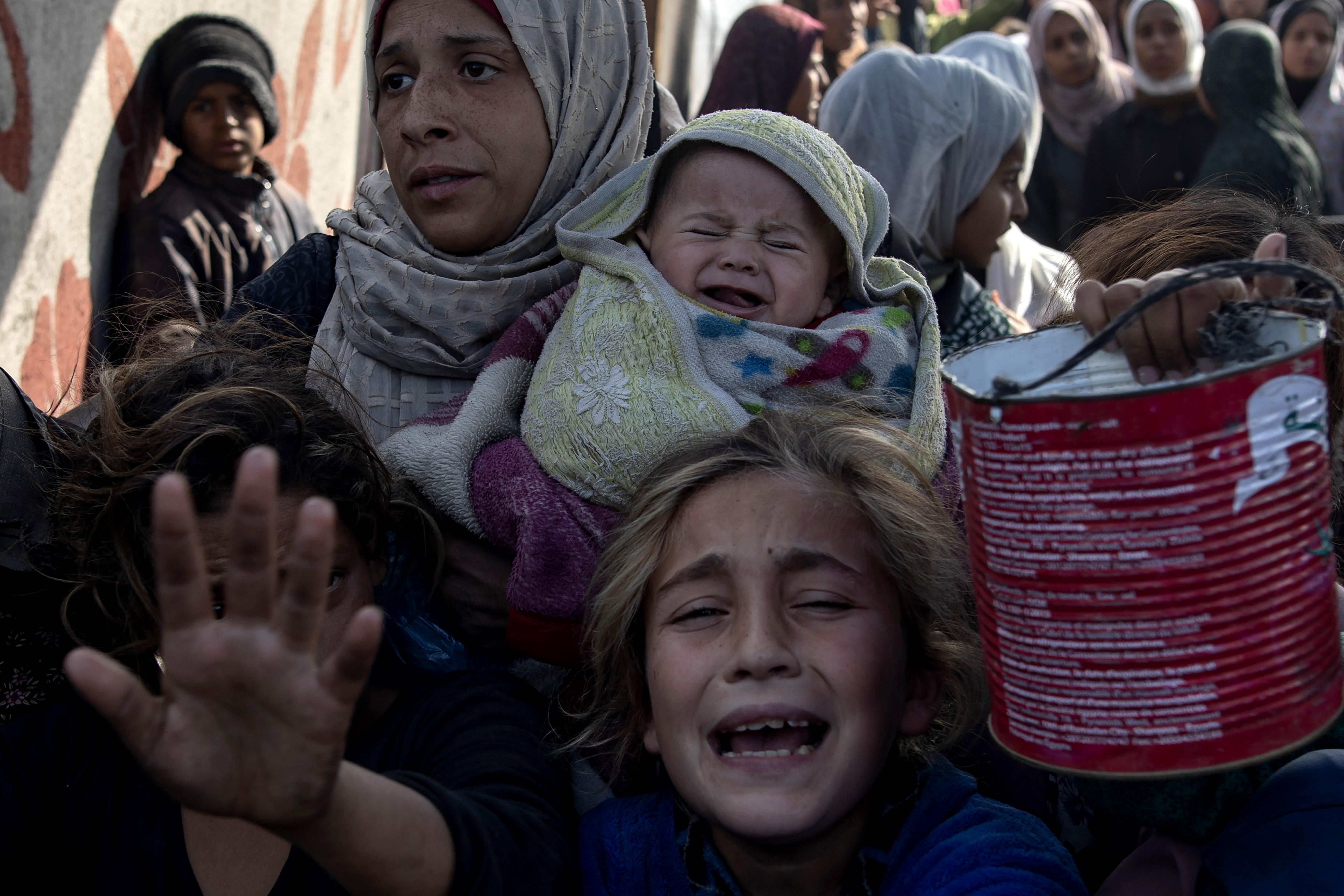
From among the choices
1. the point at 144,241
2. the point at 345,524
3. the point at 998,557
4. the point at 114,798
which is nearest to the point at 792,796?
the point at 998,557

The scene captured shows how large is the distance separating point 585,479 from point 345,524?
382mm

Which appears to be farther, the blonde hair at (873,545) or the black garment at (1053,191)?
A: the black garment at (1053,191)

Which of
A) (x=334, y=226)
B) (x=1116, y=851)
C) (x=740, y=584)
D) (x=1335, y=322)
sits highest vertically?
(x=334, y=226)

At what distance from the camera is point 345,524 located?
1789mm

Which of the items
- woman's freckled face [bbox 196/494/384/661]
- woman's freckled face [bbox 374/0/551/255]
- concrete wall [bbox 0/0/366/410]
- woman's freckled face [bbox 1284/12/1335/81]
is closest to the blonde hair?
woman's freckled face [bbox 196/494/384/661]

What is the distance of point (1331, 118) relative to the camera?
23.7ft

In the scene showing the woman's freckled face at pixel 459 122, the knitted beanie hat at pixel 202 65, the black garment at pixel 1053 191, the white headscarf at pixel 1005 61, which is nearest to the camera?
the woman's freckled face at pixel 459 122

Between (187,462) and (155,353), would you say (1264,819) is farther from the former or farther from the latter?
(155,353)

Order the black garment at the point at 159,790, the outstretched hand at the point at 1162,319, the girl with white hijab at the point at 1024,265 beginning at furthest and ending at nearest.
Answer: the girl with white hijab at the point at 1024,265, the black garment at the point at 159,790, the outstretched hand at the point at 1162,319

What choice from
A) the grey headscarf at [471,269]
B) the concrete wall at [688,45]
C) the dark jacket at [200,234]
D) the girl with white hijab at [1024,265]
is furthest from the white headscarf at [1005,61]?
the dark jacket at [200,234]

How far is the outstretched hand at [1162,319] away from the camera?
127 cm

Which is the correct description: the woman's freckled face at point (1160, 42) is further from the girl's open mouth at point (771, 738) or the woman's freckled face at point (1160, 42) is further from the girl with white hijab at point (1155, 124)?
the girl's open mouth at point (771, 738)

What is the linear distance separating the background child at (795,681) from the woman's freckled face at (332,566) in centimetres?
37

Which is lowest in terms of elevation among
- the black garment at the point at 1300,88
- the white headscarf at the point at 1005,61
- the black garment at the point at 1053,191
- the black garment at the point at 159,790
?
the black garment at the point at 1053,191
